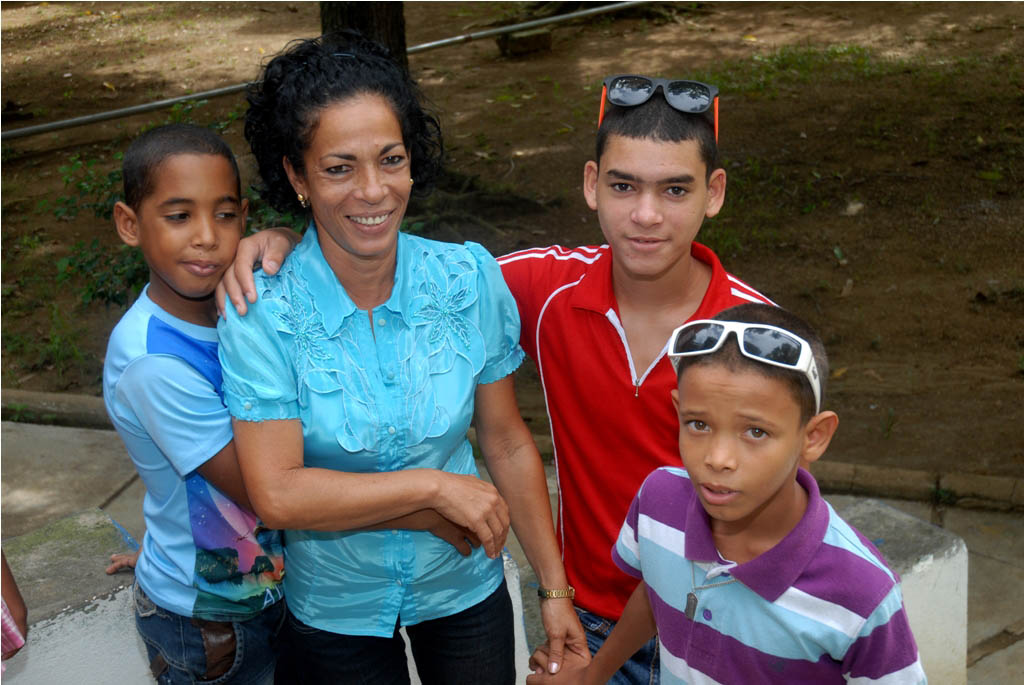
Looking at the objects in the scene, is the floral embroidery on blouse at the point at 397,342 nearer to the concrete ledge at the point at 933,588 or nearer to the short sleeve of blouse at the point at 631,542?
the short sleeve of blouse at the point at 631,542

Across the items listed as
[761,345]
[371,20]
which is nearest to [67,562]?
[761,345]

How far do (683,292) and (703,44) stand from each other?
9532 millimetres

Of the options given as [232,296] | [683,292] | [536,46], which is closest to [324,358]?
[232,296]

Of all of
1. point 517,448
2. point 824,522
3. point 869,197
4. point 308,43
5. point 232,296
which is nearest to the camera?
point 824,522

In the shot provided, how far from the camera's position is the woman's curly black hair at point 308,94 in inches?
82.6

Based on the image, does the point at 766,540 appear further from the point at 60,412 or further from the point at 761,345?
the point at 60,412

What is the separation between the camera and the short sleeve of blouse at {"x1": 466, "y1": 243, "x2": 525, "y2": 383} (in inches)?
88.5

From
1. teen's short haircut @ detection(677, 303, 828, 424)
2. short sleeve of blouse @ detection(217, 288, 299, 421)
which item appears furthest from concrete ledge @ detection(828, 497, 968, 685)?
short sleeve of blouse @ detection(217, 288, 299, 421)

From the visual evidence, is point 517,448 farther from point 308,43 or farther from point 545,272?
point 308,43

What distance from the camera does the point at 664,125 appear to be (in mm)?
2303

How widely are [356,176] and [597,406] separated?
0.70 metres

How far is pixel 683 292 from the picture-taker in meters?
2.34

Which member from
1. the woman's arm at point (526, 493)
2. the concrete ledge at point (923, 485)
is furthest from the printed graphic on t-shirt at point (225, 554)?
the concrete ledge at point (923, 485)

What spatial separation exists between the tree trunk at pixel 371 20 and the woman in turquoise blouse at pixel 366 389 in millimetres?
4344
